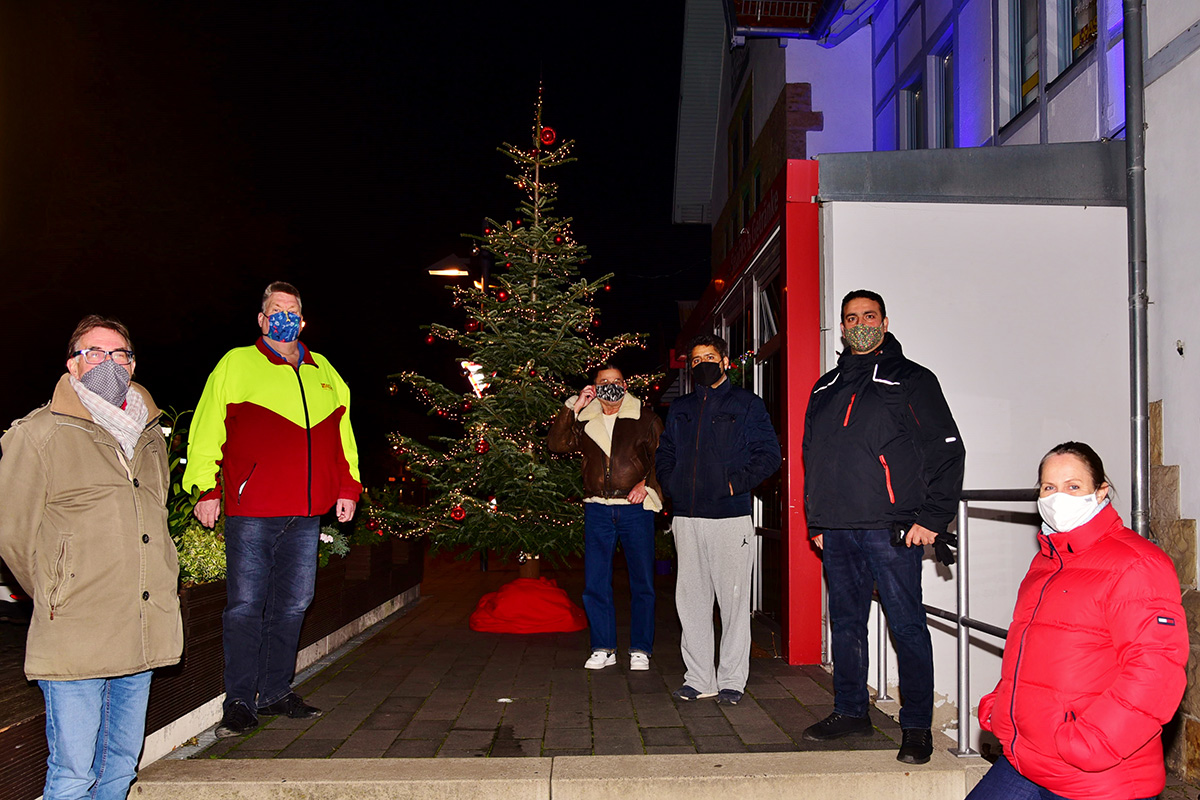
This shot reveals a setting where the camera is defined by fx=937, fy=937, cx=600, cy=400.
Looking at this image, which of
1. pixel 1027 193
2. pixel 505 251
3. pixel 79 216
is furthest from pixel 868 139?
pixel 79 216

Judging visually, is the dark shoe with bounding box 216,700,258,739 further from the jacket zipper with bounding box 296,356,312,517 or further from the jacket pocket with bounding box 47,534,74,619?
the jacket pocket with bounding box 47,534,74,619

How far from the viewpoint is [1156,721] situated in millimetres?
2492

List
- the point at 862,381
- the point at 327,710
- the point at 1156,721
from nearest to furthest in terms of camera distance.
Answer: the point at 1156,721 < the point at 862,381 < the point at 327,710

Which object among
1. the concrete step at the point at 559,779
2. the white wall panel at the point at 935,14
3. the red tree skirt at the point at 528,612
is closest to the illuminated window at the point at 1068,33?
the white wall panel at the point at 935,14

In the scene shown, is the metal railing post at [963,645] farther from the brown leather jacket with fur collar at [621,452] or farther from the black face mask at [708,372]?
the brown leather jacket with fur collar at [621,452]

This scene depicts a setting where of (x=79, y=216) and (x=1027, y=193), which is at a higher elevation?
(x=79, y=216)

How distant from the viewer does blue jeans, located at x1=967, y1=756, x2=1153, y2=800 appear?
277cm

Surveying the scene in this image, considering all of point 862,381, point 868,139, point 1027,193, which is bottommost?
point 862,381

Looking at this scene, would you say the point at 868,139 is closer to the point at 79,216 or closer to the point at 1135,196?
the point at 1135,196

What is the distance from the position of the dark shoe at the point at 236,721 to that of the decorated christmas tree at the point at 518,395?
4170mm

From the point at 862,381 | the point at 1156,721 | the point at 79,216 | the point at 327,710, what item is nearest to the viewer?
the point at 1156,721

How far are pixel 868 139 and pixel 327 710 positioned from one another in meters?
9.89

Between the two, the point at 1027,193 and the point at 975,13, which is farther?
the point at 975,13

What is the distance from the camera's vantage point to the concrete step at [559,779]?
383 centimetres
